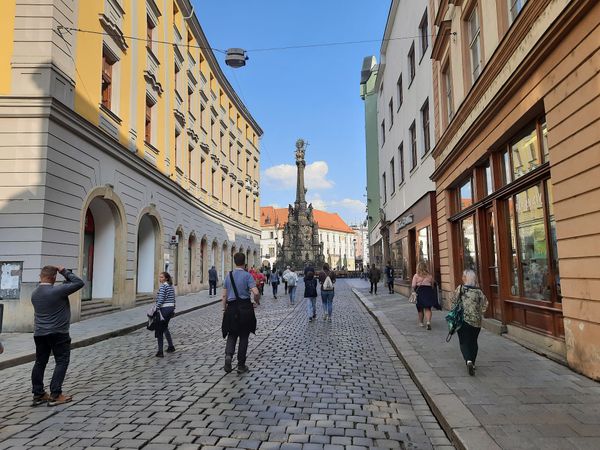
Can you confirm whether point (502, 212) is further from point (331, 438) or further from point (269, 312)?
point (269, 312)

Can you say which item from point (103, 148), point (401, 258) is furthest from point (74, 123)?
point (401, 258)

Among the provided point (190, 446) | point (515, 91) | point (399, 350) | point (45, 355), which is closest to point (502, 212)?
point (515, 91)

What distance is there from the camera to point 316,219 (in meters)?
119

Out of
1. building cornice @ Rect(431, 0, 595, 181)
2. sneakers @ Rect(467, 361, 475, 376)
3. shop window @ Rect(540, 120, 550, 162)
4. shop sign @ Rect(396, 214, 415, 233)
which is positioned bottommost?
sneakers @ Rect(467, 361, 475, 376)

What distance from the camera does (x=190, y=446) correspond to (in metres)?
4.04

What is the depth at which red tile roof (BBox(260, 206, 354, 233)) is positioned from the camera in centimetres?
11821

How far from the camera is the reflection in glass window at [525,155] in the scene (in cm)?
802

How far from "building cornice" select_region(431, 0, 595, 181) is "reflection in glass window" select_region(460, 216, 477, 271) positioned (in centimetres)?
191

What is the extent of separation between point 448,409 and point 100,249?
590 inches

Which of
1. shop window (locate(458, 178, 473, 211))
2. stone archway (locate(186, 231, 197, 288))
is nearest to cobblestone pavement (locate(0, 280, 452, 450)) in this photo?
shop window (locate(458, 178, 473, 211))

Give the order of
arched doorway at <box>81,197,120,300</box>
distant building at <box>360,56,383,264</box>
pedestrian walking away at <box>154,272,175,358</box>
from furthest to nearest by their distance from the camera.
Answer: distant building at <box>360,56,383,264</box> → arched doorway at <box>81,197,120,300</box> → pedestrian walking away at <box>154,272,175,358</box>

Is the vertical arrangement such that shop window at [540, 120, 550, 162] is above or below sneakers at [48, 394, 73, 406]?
above

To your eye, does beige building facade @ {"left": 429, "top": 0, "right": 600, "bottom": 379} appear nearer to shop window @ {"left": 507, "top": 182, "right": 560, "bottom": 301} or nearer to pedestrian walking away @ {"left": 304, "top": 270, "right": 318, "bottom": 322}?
shop window @ {"left": 507, "top": 182, "right": 560, "bottom": 301}

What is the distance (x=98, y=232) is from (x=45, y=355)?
40.3 feet
